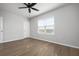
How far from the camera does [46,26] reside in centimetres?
154

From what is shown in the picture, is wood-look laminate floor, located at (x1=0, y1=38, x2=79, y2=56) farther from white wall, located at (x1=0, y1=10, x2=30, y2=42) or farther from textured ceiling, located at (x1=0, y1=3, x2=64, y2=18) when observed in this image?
textured ceiling, located at (x1=0, y1=3, x2=64, y2=18)

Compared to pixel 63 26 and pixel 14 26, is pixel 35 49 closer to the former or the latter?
pixel 14 26

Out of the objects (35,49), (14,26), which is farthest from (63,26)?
(14,26)

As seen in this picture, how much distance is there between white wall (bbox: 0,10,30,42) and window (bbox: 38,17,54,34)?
1.10ft

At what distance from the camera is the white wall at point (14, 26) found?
154cm

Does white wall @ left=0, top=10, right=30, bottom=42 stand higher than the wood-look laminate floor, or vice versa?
white wall @ left=0, top=10, right=30, bottom=42

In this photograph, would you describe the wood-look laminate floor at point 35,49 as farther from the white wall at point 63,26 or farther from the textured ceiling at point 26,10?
the textured ceiling at point 26,10

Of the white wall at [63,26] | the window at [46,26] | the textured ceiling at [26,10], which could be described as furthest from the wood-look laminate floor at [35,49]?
the textured ceiling at [26,10]

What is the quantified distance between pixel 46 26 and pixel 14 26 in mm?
781

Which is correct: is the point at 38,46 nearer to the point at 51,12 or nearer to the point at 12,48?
the point at 12,48

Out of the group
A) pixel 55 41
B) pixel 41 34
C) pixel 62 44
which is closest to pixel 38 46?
pixel 41 34

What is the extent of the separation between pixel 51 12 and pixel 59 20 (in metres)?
0.38

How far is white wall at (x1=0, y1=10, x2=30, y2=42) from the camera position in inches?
60.5

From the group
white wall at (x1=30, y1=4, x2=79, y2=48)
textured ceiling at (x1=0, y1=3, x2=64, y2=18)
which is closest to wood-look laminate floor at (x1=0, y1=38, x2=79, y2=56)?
white wall at (x1=30, y1=4, x2=79, y2=48)
